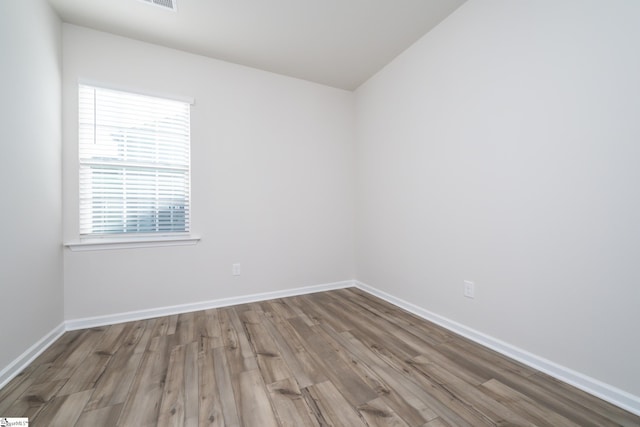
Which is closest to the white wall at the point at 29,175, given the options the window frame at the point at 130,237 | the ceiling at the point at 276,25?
the window frame at the point at 130,237

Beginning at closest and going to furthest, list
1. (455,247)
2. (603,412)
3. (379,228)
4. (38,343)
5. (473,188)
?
(603,412)
(38,343)
(473,188)
(455,247)
(379,228)

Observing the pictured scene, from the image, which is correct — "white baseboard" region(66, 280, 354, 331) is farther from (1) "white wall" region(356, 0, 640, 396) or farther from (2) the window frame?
(1) "white wall" region(356, 0, 640, 396)

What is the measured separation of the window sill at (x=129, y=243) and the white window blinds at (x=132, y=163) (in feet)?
0.26

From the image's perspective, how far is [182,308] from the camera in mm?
2561

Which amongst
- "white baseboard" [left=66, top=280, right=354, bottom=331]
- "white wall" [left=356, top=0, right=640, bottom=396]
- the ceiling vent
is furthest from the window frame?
"white wall" [left=356, top=0, right=640, bottom=396]

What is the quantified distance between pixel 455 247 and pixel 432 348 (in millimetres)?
824

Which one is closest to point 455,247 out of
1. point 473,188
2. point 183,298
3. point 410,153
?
point 473,188

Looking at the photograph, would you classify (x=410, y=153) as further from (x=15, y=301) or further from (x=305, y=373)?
(x=15, y=301)

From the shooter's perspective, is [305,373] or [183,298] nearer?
[305,373]

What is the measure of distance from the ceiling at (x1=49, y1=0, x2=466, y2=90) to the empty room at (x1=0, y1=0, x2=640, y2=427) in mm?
22

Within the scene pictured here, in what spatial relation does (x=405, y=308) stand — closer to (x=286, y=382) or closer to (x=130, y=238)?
(x=286, y=382)

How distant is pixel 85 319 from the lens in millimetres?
2238

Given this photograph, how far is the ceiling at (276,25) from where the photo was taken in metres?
2.02

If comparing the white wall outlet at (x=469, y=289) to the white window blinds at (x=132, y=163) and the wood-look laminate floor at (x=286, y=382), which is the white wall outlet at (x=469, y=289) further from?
the white window blinds at (x=132, y=163)
